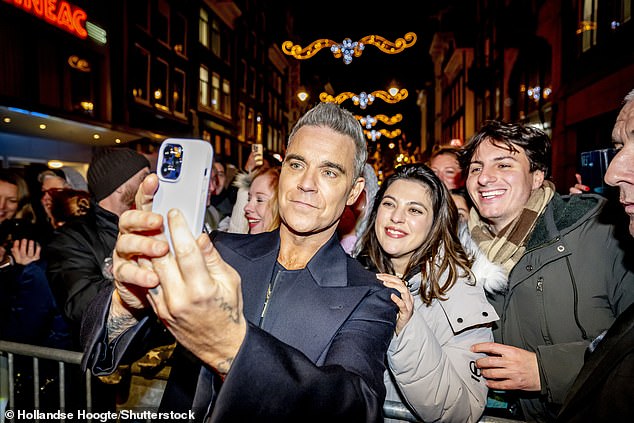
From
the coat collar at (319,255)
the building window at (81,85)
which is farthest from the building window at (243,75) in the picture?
the coat collar at (319,255)

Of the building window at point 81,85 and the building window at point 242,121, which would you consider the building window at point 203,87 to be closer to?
the building window at point 242,121

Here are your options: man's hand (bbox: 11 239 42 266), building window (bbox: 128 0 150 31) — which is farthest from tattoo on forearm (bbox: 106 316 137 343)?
building window (bbox: 128 0 150 31)

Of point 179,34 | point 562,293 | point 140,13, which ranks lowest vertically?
point 562,293

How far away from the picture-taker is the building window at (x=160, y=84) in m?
19.8

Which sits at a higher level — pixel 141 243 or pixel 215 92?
pixel 215 92

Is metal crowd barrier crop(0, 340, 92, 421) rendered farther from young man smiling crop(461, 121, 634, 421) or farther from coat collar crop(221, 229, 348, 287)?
young man smiling crop(461, 121, 634, 421)

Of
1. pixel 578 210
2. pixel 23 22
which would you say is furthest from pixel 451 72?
pixel 578 210

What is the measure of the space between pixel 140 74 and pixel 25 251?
58.5 ft

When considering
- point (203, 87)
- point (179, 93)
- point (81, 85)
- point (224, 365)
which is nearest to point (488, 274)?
point (224, 365)

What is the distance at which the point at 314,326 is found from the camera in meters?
1.68

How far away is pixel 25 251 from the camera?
10.4 ft

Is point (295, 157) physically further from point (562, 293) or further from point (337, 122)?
point (562, 293)

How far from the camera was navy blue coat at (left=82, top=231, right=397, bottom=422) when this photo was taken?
1.09 m

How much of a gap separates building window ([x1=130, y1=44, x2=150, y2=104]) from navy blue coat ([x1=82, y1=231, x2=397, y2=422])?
725 inches
